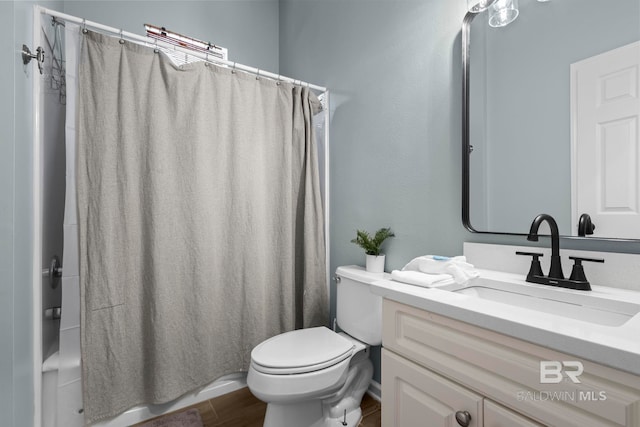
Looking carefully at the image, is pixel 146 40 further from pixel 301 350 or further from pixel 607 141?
pixel 607 141

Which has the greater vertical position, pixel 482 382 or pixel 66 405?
pixel 482 382

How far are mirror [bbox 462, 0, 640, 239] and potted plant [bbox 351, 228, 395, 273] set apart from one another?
438 millimetres

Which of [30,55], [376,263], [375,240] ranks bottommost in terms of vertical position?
[376,263]

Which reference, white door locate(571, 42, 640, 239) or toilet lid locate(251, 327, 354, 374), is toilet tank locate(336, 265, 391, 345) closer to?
toilet lid locate(251, 327, 354, 374)

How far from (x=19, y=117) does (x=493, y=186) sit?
172 cm

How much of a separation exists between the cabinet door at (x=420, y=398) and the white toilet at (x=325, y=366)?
0.41 metres

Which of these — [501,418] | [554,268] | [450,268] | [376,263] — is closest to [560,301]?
[554,268]

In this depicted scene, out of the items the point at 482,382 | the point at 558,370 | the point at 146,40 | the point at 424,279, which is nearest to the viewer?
the point at 558,370

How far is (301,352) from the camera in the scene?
1.33 m

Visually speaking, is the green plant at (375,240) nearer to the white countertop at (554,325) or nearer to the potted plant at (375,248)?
the potted plant at (375,248)

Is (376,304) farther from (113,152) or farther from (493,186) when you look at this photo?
(113,152)

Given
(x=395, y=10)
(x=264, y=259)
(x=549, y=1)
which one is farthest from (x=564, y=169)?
(x=264, y=259)

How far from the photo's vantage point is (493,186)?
1.15 metres

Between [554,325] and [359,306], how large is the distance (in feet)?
3.26
